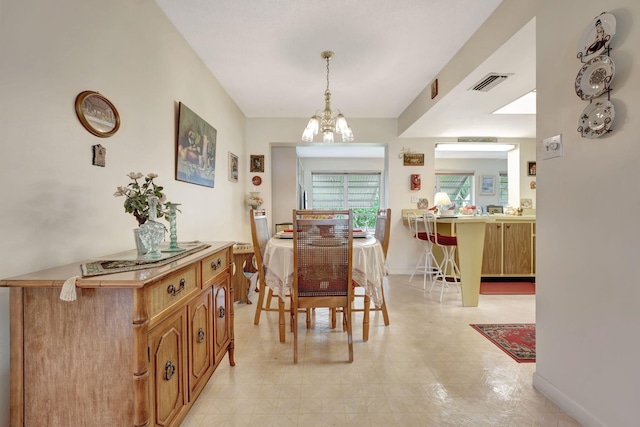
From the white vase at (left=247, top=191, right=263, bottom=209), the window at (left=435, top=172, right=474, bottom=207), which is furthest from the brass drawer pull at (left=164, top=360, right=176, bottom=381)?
the window at (left=435, top=172, right=474, bottom=207)

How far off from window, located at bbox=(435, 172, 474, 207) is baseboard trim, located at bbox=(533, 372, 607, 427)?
612cm

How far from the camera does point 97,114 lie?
4.67ft

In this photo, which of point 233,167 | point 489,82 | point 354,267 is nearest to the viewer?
point 354,267

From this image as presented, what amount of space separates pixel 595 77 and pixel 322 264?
5.70ft

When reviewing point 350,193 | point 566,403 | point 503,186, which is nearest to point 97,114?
point 566,403

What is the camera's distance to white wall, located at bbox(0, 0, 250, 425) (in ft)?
3.40

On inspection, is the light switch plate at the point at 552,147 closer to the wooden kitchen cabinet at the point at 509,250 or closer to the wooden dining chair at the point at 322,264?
the wooden dining chair at the point at 322,264

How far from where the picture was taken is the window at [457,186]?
23.7ft

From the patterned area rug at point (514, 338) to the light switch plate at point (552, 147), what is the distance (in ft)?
4.75

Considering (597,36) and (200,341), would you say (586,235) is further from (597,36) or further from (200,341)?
(200,341)

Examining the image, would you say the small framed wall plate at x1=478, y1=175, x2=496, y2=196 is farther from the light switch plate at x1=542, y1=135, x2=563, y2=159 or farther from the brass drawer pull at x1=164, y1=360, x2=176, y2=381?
the brass drawer pull at x1=164, y1=360, x2=176, y2=381

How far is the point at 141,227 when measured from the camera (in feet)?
4.29

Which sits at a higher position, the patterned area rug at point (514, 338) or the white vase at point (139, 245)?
the white vase at point (139, 245)

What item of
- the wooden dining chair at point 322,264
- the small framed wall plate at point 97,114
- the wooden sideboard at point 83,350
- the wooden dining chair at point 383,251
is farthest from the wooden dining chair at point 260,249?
the wooden sideboard at point 83,350
